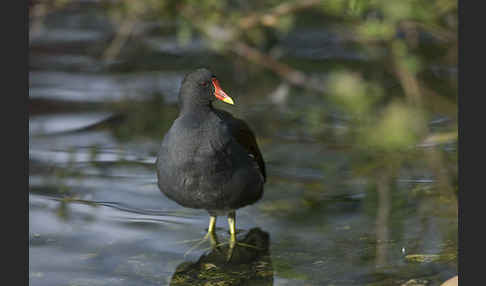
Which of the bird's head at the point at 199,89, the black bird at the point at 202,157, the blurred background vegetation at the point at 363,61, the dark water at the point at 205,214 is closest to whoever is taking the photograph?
the black bird at the point at 202,157

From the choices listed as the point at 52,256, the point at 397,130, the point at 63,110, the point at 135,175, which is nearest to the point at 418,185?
the point at 397,130

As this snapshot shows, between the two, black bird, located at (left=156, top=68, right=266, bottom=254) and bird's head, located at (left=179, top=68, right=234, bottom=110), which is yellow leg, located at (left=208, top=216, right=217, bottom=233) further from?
bird's head, located at (left=179, top=68, right=234, bottom=110)

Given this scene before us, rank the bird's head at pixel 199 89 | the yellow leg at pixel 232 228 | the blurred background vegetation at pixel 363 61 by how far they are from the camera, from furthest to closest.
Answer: the blurred background vegetation at pixel 363 61 → the yellow leg at pixel 232 228 → the bird's head at pixel 199 89

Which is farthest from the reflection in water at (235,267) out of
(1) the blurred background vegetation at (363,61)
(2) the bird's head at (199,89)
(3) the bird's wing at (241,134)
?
A: (1) the blurred background vegetation at (363,61)

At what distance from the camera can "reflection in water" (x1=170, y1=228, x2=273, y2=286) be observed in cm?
388

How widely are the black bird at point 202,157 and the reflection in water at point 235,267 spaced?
1.08 feet

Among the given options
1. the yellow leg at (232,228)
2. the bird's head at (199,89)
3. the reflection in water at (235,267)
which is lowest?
the reflection in water at (235,267)

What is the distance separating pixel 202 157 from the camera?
374cm

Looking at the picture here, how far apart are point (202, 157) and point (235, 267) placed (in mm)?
748

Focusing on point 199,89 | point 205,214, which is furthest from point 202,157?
point 205,214

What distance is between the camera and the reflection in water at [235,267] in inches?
153

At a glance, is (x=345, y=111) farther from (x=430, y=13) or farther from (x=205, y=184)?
(x=205, y=184)

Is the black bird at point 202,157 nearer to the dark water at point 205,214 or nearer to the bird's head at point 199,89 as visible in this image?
the bird's head at point 199,89

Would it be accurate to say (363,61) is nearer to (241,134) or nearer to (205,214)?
(205,214)
